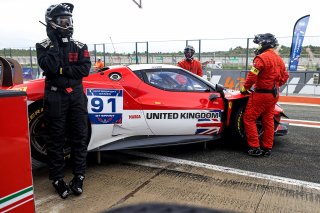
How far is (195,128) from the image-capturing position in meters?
4.41

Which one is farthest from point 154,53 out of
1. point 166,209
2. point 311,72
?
point 166,209

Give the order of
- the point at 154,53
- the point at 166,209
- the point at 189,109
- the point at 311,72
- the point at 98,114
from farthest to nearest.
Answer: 1. the point at 154,53
2. the point at 311,72
3. the point at 189,109
4. the point at 98,114
5. the point at 166,209

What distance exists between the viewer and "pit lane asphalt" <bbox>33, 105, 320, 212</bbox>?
2973 millimetres

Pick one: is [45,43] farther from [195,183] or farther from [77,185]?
[195,183]

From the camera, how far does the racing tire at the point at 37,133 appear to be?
11.8 feet

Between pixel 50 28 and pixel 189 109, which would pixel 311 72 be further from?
pixel 50 28

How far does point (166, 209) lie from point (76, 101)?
2291 mm

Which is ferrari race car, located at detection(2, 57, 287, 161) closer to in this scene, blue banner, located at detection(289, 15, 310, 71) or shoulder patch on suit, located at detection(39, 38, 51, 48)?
shoulder patch on suit, located at detection(39, 38, 51, 48)

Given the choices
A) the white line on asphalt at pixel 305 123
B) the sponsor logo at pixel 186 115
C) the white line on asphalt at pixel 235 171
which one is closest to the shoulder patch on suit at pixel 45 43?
the sponsor logo at pixel 186 115

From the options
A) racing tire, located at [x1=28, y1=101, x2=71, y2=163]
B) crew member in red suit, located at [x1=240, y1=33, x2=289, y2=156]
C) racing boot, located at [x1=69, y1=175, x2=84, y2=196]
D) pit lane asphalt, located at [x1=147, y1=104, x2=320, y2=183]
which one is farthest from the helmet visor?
crew member in red suit, located at [x1=240, y1=33, x2=289, y2=156]

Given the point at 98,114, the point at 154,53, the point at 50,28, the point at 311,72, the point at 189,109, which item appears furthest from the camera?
the point at 154,53

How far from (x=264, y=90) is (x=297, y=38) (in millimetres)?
10285

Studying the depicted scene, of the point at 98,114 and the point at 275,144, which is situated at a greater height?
the point at 98,114

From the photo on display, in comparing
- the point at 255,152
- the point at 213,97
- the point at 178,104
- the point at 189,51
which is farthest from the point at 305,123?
the point at 178,104
